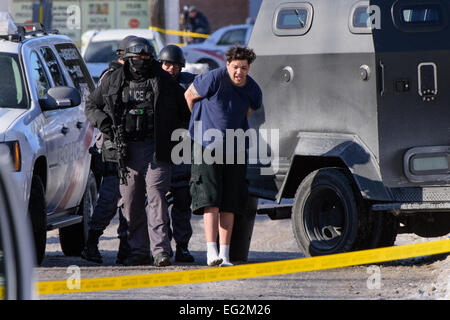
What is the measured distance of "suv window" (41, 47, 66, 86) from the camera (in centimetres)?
1042

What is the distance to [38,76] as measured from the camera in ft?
32.8

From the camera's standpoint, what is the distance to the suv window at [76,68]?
11078 millimetres

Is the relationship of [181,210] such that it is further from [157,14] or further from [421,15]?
[157,14]

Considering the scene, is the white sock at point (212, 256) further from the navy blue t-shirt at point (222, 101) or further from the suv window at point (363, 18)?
the suv window at point (363, 18)

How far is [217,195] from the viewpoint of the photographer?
938cm

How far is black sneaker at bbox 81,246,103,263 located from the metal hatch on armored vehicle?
1.75 metres

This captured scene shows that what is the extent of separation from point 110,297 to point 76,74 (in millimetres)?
3941

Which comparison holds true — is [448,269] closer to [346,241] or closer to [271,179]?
[346,241]

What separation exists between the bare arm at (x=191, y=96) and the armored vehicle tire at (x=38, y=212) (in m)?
1.39

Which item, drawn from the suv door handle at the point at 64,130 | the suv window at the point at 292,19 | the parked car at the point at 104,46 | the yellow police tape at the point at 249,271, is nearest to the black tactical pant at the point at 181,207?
the suv door handle at the point at 64,130

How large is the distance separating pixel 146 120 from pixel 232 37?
22.3m

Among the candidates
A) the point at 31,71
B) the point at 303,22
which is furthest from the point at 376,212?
the point at 31,71

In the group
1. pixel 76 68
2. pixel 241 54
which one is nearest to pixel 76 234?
pixel 76 68
